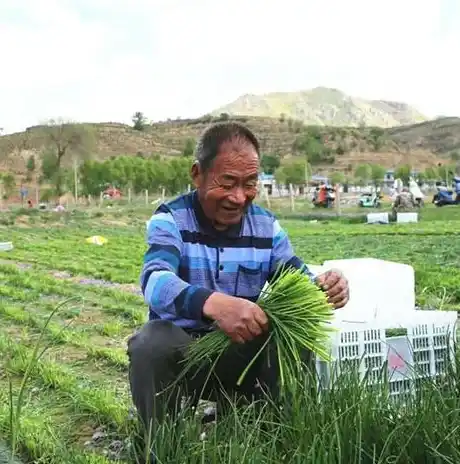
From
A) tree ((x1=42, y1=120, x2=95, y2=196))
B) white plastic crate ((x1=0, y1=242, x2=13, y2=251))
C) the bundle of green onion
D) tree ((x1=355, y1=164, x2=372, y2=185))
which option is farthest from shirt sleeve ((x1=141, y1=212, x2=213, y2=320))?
tree ((x1=355, y1=164, x2=372, y2=185))

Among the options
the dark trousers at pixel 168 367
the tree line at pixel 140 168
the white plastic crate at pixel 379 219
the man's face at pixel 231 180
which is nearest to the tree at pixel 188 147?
the tree line at pixel 140 168

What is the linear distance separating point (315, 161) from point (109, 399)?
74787mm

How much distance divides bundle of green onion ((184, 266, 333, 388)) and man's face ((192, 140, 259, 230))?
0.35 meters

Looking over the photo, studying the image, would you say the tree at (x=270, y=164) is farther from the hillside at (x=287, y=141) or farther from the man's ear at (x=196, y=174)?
the man's ear at (x=196, y=174)

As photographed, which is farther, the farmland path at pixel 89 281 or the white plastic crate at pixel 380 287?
the farmland path at pixel 89 281

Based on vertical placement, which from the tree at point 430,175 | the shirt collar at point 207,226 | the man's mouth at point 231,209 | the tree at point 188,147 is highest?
the tree at point 188,147

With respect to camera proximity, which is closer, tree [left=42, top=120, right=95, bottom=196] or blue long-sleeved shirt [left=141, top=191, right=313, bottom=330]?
→ blue long-sleeved shirt [left=141, top=191, right=313, bottom=330]

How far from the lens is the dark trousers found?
216 centimetres

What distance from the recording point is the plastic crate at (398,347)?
2250mm

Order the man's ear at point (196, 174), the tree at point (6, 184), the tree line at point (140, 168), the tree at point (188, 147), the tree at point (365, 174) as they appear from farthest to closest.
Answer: the tree at point (188, 147) < the tree at point (365, 174) < the tree line at point (140, 168) < the tree at point (6, 184) < the man's ear at point (196, 174)

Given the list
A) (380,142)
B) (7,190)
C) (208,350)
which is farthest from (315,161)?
(208,350)

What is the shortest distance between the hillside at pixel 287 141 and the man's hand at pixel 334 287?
68.0m

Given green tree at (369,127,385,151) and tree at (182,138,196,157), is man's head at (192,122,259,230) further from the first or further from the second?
green tree at (369,127,385,151)

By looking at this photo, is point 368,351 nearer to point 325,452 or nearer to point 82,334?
point 325,452
